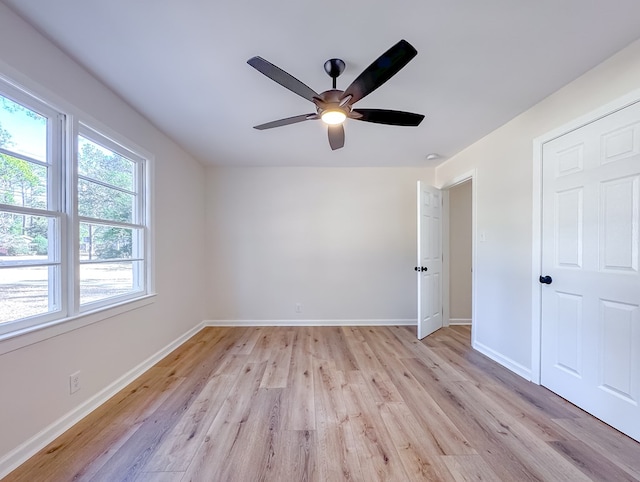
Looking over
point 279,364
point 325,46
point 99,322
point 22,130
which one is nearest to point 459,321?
point 279,364

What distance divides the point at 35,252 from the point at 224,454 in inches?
64.9

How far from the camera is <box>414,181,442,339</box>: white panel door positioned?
342cm

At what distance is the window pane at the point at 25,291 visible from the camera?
4.80 feet

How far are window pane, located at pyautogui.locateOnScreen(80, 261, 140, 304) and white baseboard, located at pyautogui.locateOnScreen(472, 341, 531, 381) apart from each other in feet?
12.0

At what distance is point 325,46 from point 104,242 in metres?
2.24

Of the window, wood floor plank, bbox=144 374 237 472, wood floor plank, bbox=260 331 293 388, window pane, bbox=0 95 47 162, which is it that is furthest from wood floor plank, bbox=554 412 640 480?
window pane, bbox=0 95 47 162

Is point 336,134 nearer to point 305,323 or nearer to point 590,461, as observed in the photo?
point 590,461

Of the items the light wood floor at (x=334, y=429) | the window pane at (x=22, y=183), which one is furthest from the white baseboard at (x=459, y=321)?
the window pane at (x=22, y=183)

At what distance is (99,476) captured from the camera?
4.54 feet

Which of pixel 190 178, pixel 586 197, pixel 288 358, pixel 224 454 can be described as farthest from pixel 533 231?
pixel 190 178

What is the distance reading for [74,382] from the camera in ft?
5.88

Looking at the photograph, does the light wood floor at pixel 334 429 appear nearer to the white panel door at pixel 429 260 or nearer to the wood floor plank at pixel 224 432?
the wood floor plank at pixel 224 432

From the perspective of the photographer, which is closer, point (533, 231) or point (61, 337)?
point (61, 337)

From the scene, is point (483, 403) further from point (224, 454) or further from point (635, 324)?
point (224, 454)
